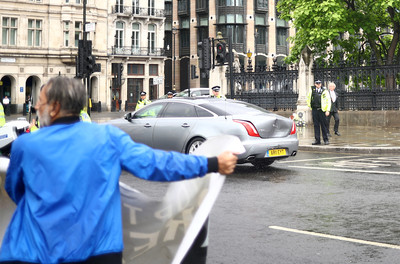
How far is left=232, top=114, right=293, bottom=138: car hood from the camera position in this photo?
12.7 metres

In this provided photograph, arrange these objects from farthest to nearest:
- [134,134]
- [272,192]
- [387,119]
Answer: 1. [387,119]
2. [134,134]
3. [272,192]

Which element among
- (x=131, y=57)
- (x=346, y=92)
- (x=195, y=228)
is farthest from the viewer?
(x=131, y=57)

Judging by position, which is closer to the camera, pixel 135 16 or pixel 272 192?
pixel 272 192

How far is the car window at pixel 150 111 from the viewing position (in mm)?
14164

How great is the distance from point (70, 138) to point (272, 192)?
7335 mm

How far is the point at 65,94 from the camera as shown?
326 centimetres

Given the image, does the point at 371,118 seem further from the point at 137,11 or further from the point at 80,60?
the point at 137,11

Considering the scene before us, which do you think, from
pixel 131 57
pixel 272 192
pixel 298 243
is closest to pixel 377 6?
pixel 272 192

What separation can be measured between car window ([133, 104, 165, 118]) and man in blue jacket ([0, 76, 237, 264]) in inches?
425

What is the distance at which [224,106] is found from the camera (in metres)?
13.2

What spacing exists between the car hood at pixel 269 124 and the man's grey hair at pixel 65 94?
373 inches

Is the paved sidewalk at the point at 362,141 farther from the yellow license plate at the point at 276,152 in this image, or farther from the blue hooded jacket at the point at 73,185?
the blue hooded jacket at the point at 73,185

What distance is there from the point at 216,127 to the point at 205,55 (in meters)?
14.9

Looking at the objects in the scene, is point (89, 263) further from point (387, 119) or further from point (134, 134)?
point (387, 119)
